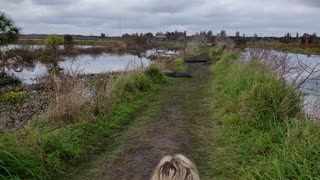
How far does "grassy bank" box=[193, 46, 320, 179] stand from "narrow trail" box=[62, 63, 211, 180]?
44cm

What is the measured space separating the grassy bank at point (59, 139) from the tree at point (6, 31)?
11.1m

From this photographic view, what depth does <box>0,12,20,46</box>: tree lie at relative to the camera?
19781 mm

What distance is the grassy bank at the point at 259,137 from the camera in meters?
4.83

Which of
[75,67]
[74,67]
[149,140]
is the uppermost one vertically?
[75,67]

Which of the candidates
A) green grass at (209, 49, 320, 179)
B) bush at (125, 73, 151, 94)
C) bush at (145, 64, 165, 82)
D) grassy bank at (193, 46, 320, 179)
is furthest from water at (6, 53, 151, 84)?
green grass at (209, 49, 320, 179)

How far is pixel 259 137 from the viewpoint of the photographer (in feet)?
22.1

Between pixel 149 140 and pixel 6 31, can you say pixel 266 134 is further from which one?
pixel 6 31

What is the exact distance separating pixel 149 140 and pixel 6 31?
1522cm

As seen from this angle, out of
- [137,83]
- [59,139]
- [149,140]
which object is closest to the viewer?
[59,139]

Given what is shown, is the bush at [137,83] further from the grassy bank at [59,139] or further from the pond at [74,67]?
the pond at [74,67]

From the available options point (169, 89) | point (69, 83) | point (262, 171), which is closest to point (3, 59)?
point (169, 89)

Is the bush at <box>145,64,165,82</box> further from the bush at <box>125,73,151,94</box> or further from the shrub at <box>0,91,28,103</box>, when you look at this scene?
the shrub at <box>0,91,28,103</box>

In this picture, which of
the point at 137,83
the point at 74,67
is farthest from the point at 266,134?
the point at 74,67

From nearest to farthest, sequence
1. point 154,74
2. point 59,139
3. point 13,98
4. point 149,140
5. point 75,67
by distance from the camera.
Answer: point 59,139
point 149,140
point 13,98
point 75,67
point 154,74
